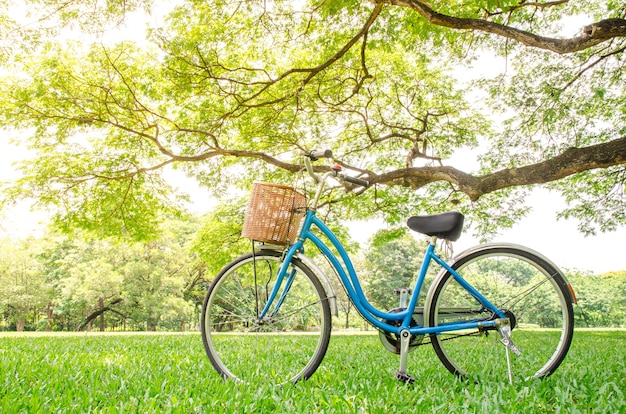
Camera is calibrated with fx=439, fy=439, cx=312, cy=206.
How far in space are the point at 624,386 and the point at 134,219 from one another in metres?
9.70

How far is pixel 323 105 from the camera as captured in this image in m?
10.0

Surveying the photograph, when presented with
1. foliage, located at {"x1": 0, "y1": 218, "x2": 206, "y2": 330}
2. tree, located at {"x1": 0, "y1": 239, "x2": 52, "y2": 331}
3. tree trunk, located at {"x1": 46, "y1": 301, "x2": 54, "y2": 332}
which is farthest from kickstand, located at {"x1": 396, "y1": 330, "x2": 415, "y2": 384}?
tree trunk, located at {"x1": 46, "y1": 301, "x2": 54, "y2": 332}

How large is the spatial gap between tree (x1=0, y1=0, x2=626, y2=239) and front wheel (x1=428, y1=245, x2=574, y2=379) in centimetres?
355

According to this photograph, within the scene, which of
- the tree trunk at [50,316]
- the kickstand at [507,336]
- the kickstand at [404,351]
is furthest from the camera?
the tree trunk at [50,316]

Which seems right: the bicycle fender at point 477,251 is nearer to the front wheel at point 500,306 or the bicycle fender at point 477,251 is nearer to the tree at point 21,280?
the front wheel at point 500,306

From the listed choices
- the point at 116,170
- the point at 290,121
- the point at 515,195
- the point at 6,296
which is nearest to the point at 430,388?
the point at 290,121

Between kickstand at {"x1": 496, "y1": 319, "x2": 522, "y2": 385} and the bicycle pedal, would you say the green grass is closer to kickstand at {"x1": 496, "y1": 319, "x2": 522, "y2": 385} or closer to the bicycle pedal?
the bicycle pedal

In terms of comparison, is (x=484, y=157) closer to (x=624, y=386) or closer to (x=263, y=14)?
(x=263, y=14)

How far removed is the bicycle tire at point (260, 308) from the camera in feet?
8.79

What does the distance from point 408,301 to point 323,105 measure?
7739 millimetres

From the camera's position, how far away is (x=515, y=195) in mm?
11617

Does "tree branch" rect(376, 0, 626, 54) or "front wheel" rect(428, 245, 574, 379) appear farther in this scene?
"tree branch" rect(376, 0, 626, 54)

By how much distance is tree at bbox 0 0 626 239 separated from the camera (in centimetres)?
738

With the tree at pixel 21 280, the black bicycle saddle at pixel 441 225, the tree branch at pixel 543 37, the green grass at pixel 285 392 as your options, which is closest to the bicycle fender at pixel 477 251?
the black bicycle saddle at pixel 441 225
